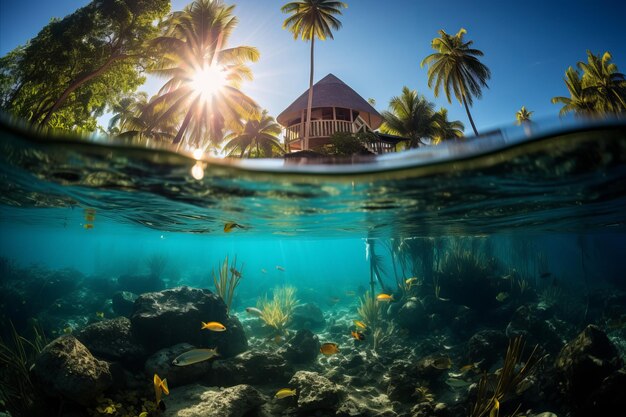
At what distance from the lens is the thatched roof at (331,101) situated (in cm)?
2691

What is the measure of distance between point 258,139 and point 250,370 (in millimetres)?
27072

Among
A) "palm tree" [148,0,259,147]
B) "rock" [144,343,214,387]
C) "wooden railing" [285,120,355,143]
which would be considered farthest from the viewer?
"wooden railing" [285,120,355,143]

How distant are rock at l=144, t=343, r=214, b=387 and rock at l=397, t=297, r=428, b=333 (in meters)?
9.43

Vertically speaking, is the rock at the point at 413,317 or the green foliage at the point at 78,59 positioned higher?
the green foliage at the point at 78,59

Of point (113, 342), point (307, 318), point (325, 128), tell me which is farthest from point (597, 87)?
point (113, 342)

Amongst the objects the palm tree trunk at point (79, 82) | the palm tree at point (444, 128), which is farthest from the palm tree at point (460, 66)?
the palm tree trunk at point (79, 82)

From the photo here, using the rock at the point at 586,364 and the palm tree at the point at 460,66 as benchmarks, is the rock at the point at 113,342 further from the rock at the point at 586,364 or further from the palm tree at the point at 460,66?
the palm tree at the point at 460,66

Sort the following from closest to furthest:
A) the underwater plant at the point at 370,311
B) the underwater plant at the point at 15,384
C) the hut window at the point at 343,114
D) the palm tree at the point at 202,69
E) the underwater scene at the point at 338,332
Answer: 1. the underwater scene at the point at 338,332
2. the underwater plant at the point at 15,384
3. the underwater plant at the point at 370,311
4. the palm tree at the point at 202,69
5. the hut window at the point at 343,114

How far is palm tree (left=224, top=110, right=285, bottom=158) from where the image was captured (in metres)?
32.3

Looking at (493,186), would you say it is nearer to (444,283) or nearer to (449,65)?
(444,283)

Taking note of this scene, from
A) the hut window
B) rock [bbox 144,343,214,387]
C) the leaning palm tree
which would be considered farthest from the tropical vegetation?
rock [bbox 144,343,214,387]

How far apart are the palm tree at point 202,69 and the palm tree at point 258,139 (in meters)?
5.43

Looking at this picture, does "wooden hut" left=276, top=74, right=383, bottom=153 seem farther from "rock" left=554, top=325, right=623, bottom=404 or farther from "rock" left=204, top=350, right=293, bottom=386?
"rock" left=554, top=325, right=623, bottom=404

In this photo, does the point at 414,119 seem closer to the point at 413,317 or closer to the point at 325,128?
the point at 325,128
